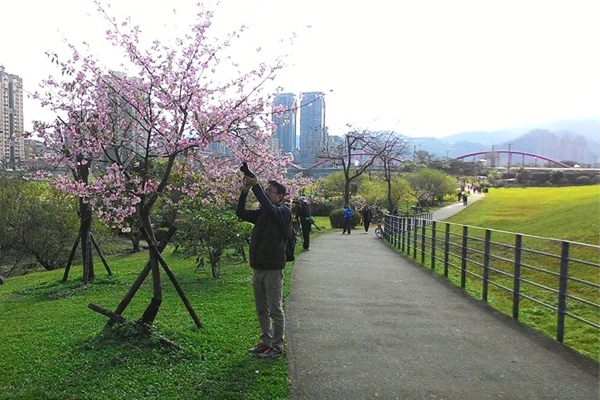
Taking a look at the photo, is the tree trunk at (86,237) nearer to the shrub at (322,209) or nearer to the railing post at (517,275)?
the railing post at (517,275)

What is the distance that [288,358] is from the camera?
5.23 metres

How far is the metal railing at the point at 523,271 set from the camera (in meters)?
6.11

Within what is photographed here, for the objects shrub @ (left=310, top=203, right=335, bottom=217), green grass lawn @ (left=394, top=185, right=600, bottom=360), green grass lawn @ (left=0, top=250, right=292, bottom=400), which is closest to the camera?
green grass lawn @ (left=0, top=250, right=292, bottom=400)

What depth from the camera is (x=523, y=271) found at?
13383 mm

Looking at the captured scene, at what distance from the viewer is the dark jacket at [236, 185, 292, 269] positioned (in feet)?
17.3

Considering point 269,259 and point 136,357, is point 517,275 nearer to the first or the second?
point 269,259

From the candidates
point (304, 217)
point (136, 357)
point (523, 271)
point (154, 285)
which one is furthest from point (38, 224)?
point (136, 357)

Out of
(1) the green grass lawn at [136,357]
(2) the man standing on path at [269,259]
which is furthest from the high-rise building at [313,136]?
(2) the man standing on path at [269,259]

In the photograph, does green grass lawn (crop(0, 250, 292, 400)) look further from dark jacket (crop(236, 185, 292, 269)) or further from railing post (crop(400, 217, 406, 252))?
railing post (crop(400, 217, 406, 252))

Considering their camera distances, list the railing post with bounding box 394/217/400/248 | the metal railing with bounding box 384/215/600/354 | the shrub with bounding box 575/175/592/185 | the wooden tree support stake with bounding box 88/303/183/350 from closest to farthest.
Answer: the wooden tree support stake with bounding box 88/303/183/350
the metal railing with bounding box 384/215/600/354
the railing post with bounding box 394/217/400/248
the shrub with bounding box 575/175/592/185

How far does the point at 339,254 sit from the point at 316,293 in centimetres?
665

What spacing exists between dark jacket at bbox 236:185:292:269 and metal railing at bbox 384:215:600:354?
322 centimetres

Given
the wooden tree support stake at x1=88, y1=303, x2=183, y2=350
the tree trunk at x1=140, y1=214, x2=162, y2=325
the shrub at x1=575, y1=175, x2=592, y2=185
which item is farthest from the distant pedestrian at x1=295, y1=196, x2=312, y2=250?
the shrub at x1=575, y1=175, x2=592, y2=185

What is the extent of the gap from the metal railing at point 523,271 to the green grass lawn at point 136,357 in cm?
345
